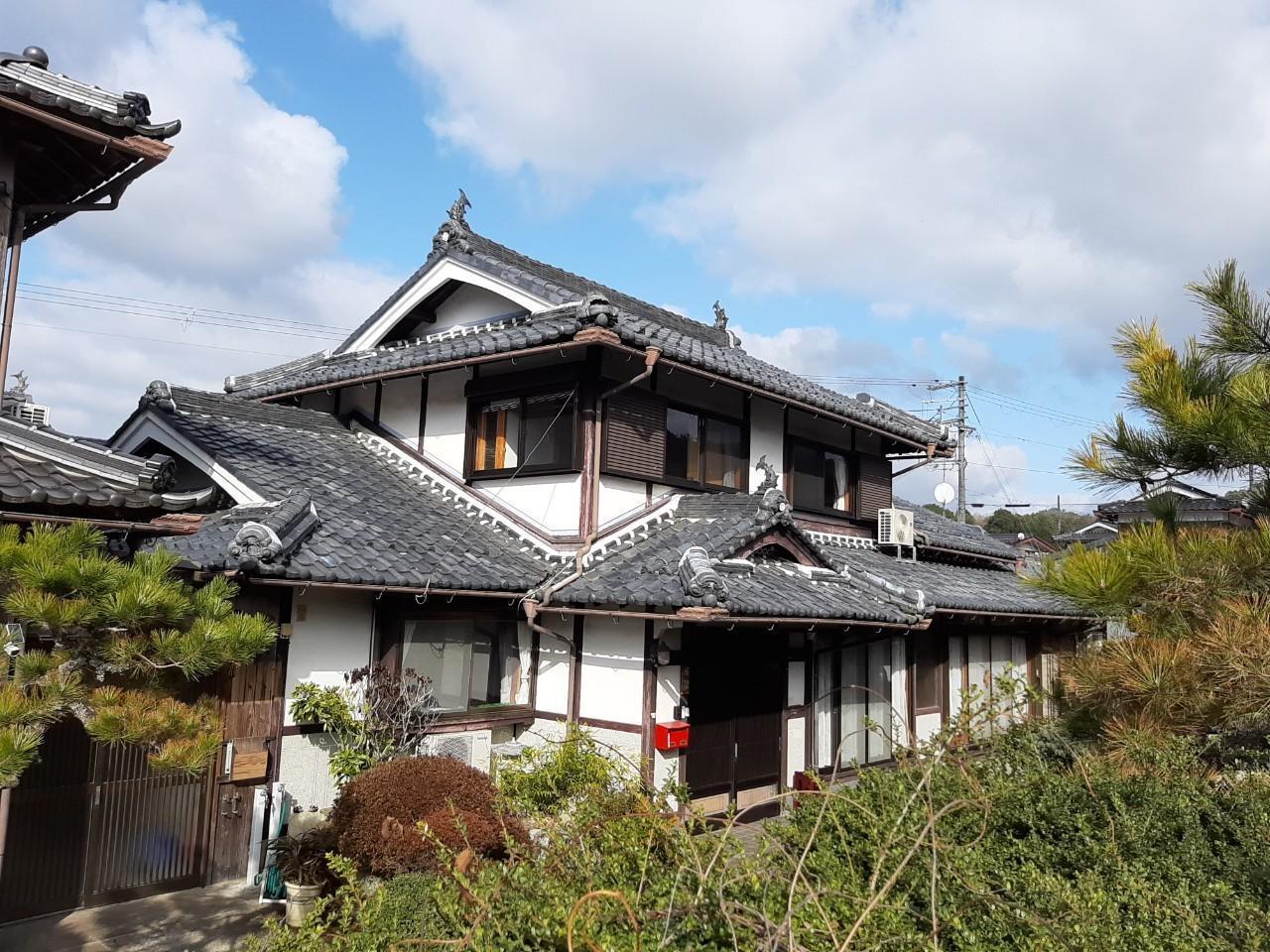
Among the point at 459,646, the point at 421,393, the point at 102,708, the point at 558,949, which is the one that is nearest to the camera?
the point at 558,949

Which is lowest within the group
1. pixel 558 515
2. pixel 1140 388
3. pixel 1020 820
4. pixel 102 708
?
pixel 1020 820

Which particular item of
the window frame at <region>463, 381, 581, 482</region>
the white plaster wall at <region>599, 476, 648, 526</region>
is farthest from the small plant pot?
the window frame at <region>463, 381, 581, 482</region>

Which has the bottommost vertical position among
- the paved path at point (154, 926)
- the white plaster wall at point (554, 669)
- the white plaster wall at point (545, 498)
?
the paved path at point (154, 926)

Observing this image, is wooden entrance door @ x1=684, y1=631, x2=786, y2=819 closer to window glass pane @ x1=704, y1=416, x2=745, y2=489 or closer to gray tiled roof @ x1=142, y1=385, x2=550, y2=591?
gray tiled roof @ x1=142, y1=385, x2=550, y2=591

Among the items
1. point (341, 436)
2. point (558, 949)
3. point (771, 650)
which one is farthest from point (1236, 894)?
point (341, 436)

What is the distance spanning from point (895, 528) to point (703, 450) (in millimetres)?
5001

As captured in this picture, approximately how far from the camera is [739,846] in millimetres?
4379

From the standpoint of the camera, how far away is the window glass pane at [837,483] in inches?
632

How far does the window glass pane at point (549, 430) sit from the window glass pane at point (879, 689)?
20.5 ft

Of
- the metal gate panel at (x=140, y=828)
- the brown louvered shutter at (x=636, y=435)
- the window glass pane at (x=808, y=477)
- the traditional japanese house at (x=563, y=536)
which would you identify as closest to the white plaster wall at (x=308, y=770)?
the traditional japanese house at (x=563, y=536)

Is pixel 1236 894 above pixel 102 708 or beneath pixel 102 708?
beneath

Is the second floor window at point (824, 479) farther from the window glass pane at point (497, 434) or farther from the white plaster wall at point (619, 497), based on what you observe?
the window glass pane at point (497, 434)

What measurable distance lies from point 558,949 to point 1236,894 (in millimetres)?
5398

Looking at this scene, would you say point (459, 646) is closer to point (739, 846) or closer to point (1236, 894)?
point (739, 846)
